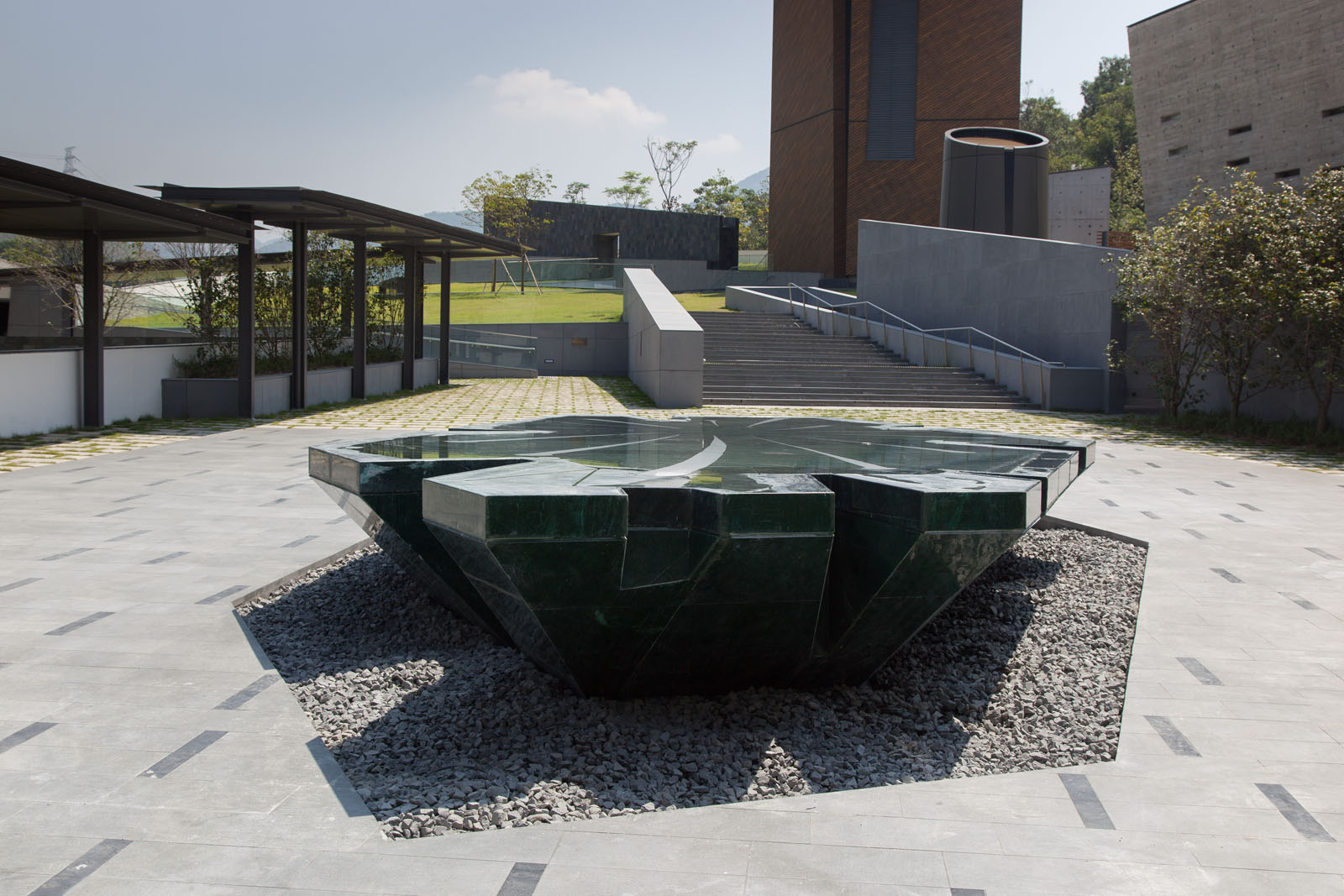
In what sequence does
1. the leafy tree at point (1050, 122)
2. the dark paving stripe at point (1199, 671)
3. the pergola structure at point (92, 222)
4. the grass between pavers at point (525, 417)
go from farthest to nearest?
the leafy tree at point (1050, 122)
the grass between pavers at point (525, 417)
the pergola structure at point (92, 222)
the dark paving stripe at point (1199, 671)

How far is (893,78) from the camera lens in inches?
1426

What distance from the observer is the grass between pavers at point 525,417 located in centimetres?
1220

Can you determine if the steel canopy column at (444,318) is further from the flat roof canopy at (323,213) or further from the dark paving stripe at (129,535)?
the dark paving stripe at (129,535)

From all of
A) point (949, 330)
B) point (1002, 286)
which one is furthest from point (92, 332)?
point (1002, 286)

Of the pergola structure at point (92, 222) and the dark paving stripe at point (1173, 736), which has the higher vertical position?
the pergola structure at point (92, 222)

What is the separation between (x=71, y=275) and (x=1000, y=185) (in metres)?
23.9

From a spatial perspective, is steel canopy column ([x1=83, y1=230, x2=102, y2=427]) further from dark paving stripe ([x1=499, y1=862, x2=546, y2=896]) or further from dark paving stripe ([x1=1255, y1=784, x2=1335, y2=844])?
dark paving stripe ([x1=1255, y1=784, x2=1335, y2=844])

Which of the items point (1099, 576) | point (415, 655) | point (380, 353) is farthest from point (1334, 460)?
point (380, 353)

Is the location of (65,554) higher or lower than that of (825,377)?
lower

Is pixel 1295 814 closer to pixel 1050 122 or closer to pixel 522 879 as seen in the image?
pixel 522 879

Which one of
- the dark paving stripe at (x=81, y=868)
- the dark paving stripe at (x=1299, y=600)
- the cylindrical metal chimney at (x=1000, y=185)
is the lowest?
the dark paving stripe at (x=81, y=868)

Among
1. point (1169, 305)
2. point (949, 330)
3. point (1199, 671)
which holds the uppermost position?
point (1169, 305)

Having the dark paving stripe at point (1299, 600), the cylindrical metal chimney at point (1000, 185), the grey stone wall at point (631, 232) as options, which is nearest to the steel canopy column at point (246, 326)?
the dark paving stripe at point (1299, 600)

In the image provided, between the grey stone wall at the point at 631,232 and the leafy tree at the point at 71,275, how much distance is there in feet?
64.0
